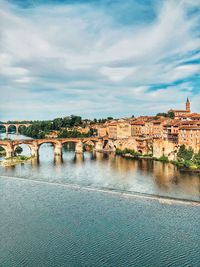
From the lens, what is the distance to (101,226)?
1398 cm

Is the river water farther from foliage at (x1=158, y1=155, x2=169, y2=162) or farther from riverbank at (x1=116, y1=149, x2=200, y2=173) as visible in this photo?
foliage at (x1=158, y1=155, x2=169, y2=162)

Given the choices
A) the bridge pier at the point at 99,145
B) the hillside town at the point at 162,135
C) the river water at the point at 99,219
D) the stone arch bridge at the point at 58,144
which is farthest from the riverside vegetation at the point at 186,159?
the bridge pier at the point at 99,145

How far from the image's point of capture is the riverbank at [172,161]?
82.4 ft

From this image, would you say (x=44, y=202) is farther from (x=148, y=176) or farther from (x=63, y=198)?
(x=148, y=176)

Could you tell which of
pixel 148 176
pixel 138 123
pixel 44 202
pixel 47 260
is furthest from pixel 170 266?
pixel 138 123

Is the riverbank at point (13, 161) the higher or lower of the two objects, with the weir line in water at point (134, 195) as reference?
higher

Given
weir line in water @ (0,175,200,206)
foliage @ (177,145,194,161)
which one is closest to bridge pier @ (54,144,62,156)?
foliage @ (177,145,194,161)

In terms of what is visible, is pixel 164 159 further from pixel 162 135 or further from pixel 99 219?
pixel 99 219

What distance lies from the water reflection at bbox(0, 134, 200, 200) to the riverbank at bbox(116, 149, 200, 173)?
1.98ft

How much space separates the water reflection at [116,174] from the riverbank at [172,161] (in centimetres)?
60

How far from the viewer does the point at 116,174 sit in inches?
979

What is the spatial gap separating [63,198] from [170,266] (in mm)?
8619

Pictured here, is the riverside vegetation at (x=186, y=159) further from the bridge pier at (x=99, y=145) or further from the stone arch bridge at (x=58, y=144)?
the bridge pier at (x=99, y=145)

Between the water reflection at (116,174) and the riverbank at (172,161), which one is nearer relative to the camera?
the water reflection at (116,174)
